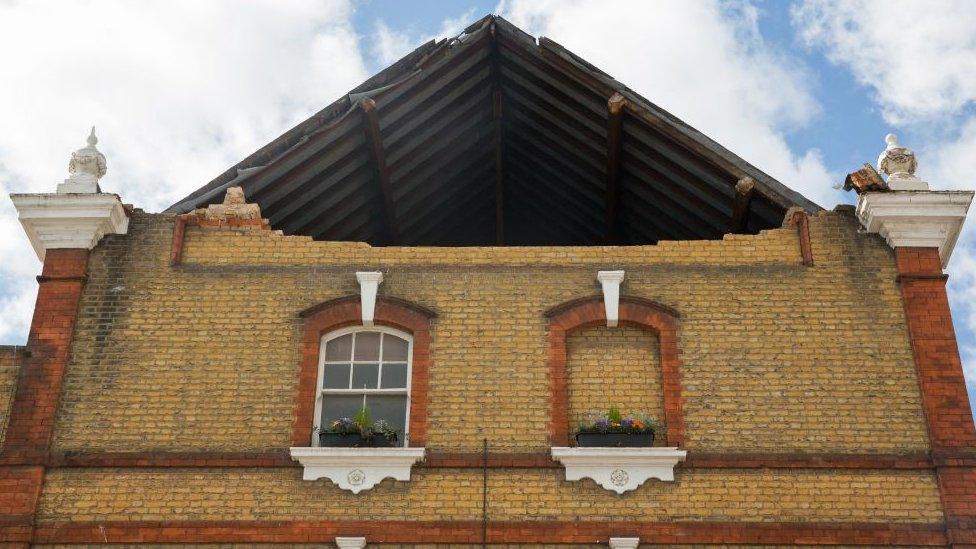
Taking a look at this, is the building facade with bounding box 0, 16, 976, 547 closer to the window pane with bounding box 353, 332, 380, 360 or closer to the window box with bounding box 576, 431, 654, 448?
the window pane with bounding box 353, 332, 380, 360

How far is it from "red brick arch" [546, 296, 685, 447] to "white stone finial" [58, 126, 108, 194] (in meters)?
6.12

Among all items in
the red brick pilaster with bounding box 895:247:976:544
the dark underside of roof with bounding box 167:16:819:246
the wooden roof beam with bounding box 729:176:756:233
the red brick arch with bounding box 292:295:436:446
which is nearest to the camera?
the red brick pilaster with bounding box 895:247:976:544

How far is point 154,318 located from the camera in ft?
42.3

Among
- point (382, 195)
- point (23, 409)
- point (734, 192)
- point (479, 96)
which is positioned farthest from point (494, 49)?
point (23, 409)

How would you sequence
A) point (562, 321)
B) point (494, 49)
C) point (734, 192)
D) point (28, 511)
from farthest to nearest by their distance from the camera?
1. point (494, 49)
2. point (734, 192)
3. point (562, 321)
4. point (28, 511)

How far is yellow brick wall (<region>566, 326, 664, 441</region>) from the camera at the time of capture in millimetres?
12422

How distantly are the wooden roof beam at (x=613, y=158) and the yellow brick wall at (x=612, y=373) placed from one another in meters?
3.14

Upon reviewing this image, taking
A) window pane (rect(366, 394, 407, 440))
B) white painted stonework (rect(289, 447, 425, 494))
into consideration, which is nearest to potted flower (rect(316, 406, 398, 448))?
white painted stonework (rect(289, 447, 425, 494))

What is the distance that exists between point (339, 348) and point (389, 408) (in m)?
1.04

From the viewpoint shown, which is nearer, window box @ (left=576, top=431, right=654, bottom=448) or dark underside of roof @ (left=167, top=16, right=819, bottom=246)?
window box @ (left=576, top=431, right=654, bottom=448)

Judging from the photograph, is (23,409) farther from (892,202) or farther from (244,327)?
(892,202)

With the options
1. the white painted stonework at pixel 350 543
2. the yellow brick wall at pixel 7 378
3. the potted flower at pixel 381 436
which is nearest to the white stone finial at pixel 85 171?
the yellow brick wall at pixel 7 378

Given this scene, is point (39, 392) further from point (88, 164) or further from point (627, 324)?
point (627, 324)

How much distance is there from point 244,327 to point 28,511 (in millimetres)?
3128
